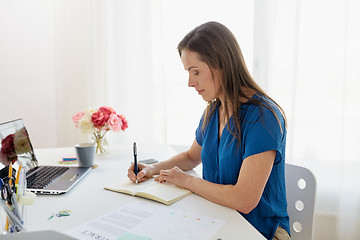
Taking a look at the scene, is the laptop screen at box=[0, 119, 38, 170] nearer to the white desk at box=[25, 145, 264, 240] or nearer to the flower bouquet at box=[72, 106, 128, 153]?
the white desk at box=[25, 145, 264, 240]

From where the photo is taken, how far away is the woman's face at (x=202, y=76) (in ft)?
4.08

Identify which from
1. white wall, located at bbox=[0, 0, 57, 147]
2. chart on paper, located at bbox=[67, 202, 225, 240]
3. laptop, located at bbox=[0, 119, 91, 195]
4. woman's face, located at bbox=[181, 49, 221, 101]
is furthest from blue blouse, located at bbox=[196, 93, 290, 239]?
white wall, located at bbox=[0, 0, 57, 147]

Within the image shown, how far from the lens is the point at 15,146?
1281 mm

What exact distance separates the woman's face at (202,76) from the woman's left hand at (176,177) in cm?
32

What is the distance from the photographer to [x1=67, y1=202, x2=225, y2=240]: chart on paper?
2.78 feet

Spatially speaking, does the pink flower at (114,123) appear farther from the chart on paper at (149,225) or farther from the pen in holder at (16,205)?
the pen in holder at (16,205)

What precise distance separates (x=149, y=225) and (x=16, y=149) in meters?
0.68

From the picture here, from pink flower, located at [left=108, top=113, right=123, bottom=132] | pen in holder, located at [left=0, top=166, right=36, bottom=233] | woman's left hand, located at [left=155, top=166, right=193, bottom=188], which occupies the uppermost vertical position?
pink flower, located at [left=108, top=113, right=123, bottom=132]

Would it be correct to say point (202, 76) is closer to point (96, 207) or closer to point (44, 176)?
point (96, 207)

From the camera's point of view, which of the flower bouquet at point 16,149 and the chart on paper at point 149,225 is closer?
the chart on paper at point 149,225

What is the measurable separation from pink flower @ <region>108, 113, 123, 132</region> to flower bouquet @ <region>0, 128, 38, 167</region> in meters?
0.40

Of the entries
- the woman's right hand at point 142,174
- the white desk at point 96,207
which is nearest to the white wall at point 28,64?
the white desk at point 96,207

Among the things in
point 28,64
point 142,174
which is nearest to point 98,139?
point 142,174

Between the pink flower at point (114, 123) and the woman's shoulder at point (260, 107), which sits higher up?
the woman's shoulder at point (260, 107)
